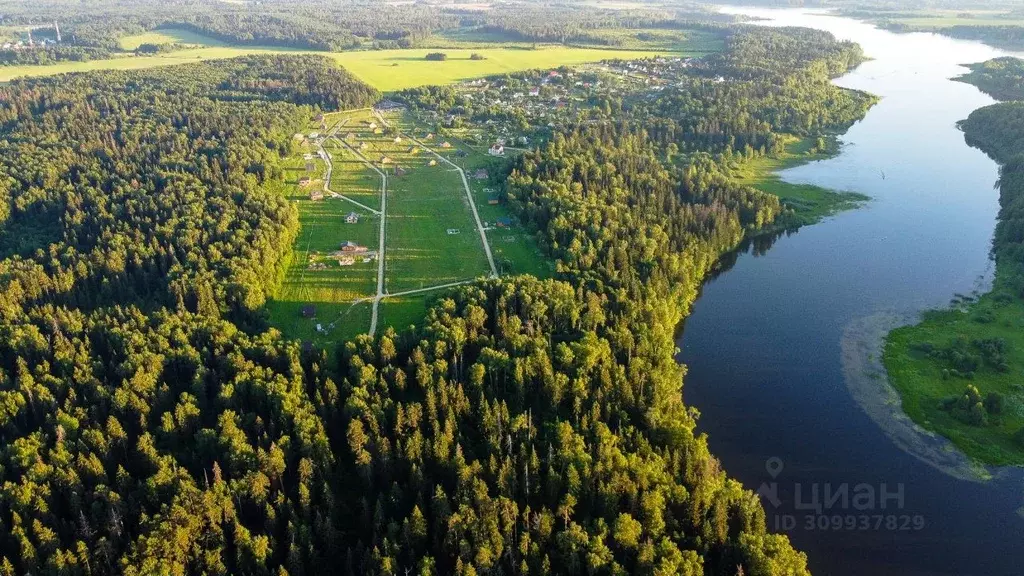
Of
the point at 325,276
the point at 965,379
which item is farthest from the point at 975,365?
the point at 325,276

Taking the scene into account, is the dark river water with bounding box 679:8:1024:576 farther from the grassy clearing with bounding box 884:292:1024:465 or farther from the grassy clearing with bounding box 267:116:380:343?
the grassy clearing with bounding box 267:116:380:343

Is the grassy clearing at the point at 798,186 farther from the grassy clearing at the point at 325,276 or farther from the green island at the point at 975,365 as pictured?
the grassy clearing at the point at 325,276

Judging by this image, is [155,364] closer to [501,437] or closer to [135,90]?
[501,437]

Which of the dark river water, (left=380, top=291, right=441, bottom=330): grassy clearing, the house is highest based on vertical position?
the house

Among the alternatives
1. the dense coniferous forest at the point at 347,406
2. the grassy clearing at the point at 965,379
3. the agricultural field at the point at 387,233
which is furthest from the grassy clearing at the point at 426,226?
the grassy clearing at the point at 965,379

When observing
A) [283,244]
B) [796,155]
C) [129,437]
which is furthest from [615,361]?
[796,155]

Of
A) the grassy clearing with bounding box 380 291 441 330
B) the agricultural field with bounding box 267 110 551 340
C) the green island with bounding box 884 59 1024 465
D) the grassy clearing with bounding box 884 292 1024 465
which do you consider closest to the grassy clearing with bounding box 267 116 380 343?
the agricultural field with bounding box 267 110 551 340

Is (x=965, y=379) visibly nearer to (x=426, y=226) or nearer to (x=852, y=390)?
(x=852, y=390)
